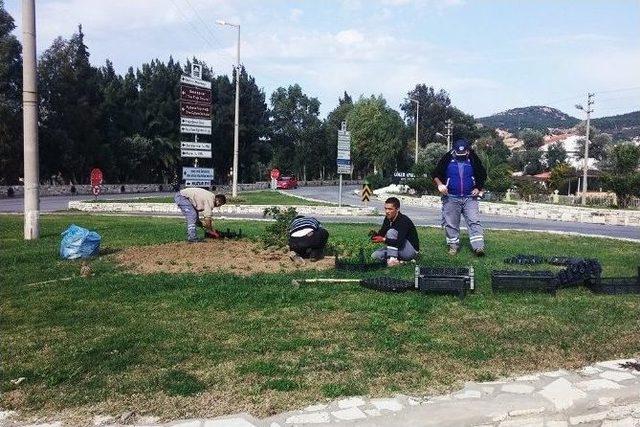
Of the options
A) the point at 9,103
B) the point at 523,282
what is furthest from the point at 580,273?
the point at 9,103

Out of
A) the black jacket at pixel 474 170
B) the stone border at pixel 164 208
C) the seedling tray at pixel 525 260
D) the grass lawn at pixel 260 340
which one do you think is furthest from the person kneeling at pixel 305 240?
the stone border at pixel 164 208

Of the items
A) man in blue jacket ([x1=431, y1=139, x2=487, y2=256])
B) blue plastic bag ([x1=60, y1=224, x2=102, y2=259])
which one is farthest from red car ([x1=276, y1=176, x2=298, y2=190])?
man in blue jacket ([x1=431, y1=139, x2=487, y2=256])

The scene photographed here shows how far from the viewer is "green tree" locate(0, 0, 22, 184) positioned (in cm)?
4112

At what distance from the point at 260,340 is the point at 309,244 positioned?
14.6 ft

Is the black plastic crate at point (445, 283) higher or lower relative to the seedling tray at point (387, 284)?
higher

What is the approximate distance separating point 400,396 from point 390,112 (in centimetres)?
8161

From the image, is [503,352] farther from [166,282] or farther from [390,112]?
[390,112]

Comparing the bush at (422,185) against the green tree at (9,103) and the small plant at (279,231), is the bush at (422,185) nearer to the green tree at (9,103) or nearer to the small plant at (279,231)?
the green tree at (9,103)

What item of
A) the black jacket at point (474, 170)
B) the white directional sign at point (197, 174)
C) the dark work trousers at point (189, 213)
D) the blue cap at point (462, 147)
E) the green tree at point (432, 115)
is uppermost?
the green tree at point (432, 115)

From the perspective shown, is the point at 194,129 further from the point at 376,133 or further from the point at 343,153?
the point at 376,133

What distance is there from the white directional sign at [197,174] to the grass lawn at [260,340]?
12192 mm

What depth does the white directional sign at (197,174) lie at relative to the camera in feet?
68.1

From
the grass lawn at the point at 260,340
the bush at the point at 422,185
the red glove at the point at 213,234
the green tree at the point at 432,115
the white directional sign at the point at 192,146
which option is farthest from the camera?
the green tree at the point at 432,115

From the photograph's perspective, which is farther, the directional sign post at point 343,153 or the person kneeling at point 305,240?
the directional sign post at point 343,153
